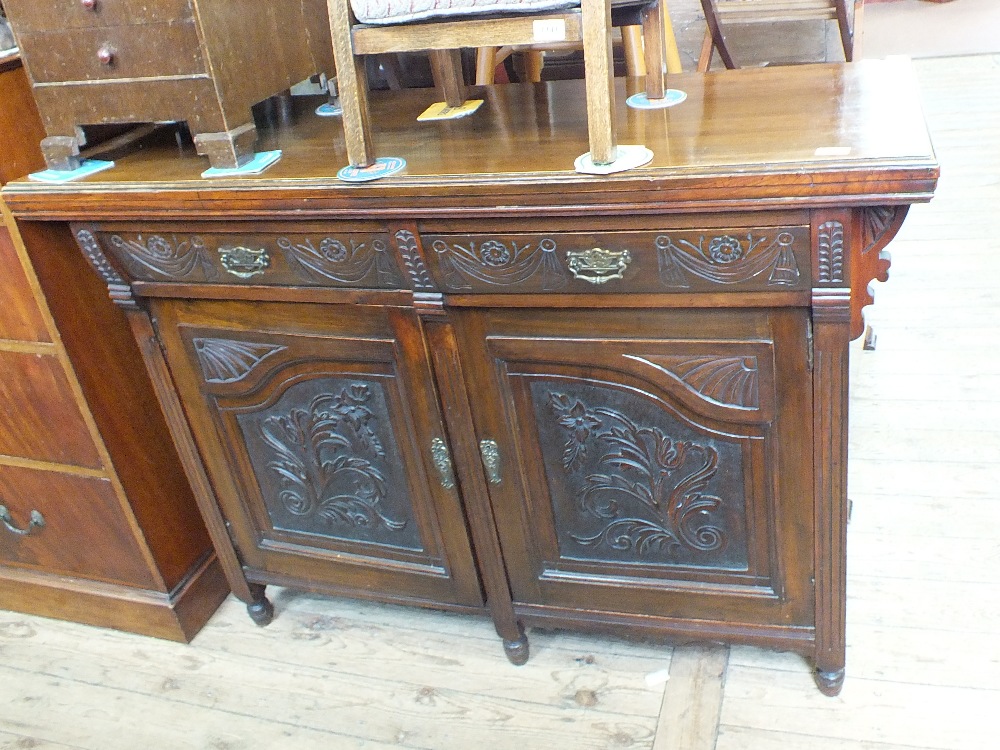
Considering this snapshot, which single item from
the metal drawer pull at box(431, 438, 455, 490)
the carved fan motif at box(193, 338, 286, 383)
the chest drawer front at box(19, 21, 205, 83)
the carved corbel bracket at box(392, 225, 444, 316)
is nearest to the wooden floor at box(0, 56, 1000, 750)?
the metal drawer pull at box(431, 438, 455, 490)

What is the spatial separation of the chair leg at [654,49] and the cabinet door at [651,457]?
1.28 feet

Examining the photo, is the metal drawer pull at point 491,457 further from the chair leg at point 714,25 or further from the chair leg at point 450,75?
the chair leg at point 714,25

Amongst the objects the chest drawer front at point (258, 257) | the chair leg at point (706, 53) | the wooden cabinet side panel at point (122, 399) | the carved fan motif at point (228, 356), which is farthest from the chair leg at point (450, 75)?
the chair leg at point (706, 53)

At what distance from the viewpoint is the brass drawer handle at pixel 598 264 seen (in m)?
1.17

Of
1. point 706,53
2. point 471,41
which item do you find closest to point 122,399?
point 471,41

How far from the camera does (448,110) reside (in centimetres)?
151

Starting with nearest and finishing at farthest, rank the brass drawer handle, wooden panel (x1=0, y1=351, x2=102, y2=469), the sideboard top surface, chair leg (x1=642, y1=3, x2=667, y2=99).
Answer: the sideboard top surface, the brass drawer handle, chair leg (x1=642, y1=3, x2=667, y2=99), wooden panel (x1=0, y1=351, x2=102, y2=469)

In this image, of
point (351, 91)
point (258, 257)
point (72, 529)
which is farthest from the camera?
point (72, 529)

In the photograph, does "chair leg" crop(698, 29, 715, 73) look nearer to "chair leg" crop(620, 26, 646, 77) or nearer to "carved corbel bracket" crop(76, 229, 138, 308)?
"chair leg" crop(620, 26, 646, 77)

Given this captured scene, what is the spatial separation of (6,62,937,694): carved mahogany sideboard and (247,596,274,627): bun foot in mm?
208

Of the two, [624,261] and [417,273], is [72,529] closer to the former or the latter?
[417,273]

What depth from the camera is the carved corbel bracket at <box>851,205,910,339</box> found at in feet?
3.57

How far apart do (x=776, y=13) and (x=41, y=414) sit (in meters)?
2.66

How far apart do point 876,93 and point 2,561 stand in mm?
1825
